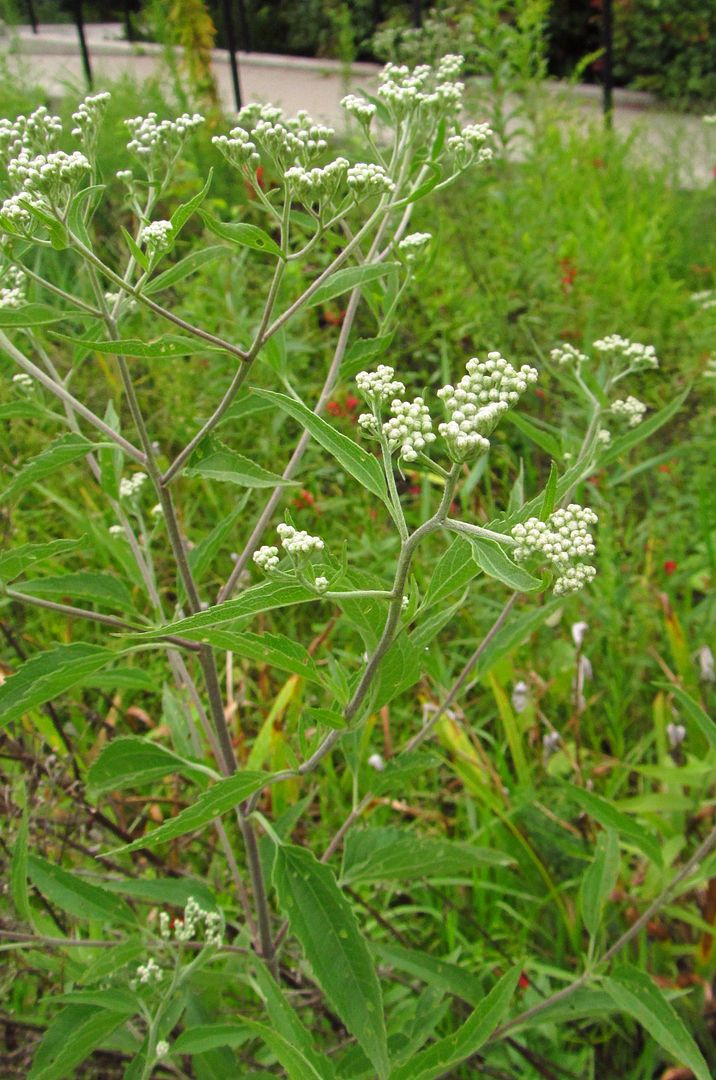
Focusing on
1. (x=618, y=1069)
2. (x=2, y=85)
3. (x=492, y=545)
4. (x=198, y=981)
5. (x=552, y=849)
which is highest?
(x=2, y=85)

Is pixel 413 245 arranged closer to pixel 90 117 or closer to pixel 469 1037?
pixel 90 117

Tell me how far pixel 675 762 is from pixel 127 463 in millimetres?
1845

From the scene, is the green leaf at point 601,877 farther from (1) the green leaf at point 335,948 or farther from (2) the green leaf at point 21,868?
(2) the green leaf at point 21,868

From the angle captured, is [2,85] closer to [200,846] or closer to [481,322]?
[481,322]

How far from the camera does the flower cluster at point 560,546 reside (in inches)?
41.3

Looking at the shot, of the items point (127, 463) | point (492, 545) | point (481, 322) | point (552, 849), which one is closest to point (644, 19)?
point (481, 322)

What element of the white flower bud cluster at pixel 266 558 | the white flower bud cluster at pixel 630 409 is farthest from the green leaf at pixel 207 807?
the white flower bud cluster at pixel 630 409

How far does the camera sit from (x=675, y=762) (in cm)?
264

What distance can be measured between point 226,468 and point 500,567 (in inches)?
20.1

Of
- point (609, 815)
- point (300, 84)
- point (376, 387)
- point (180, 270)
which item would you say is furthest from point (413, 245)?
point (300, 84)

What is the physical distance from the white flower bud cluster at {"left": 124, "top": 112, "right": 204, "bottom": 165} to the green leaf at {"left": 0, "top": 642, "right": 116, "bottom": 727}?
0.75m

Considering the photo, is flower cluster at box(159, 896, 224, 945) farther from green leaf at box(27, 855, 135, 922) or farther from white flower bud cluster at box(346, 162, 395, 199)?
white flower bud cluster at box(346, 162, 395, 199)

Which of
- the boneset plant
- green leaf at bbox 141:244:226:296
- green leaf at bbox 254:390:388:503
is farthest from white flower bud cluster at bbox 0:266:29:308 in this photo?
green leaf at bbox 254:390:388:503

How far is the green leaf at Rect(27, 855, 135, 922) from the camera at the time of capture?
1.62 meters
